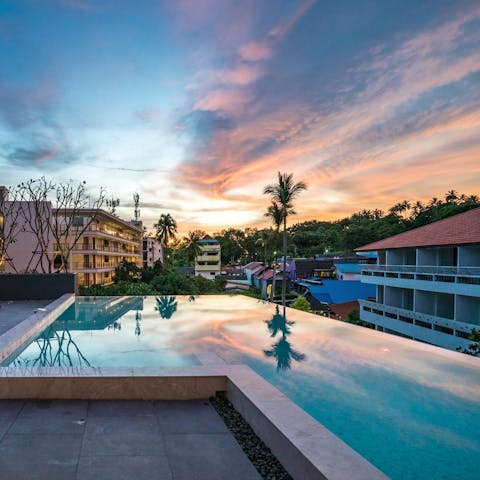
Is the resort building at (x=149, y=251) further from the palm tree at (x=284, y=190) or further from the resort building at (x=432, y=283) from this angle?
the resort building at (x=432, y=283)

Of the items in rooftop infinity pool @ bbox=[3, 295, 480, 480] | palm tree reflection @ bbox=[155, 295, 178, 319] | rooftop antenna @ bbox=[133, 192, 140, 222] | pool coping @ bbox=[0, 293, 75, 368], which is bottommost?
palm tree reflection @ bbox=[155, 295, 178, 319]

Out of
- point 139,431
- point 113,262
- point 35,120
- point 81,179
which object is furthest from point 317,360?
point 113,262

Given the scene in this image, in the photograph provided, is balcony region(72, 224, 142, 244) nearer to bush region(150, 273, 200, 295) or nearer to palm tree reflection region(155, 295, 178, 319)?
bush region(150, 273, 200, 295)

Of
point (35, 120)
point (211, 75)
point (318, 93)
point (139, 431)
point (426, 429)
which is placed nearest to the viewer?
point (139, 431)

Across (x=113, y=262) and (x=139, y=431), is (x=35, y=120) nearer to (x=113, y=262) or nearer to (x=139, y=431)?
(x=139, y=431)

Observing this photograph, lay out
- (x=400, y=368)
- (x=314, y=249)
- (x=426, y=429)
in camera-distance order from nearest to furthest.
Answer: (x=426, y=429) < (x=400, y=368) < (x=314, y=249)

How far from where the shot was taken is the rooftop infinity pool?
3650 mm

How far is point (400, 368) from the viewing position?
19.4ft

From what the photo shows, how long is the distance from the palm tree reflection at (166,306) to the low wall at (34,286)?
10.6 feet

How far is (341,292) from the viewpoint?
1026 inches

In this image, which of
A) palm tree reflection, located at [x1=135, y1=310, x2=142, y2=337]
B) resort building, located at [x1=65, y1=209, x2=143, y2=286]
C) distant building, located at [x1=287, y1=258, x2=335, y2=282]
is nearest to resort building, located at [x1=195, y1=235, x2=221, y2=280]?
resort building, located at [x1=65, y1=209, x2=143, y2=286]

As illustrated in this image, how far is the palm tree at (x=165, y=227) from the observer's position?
2069 inches

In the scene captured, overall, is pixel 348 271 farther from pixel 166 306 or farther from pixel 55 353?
pixel 55 353

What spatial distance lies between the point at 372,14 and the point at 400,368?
29.5 ft
